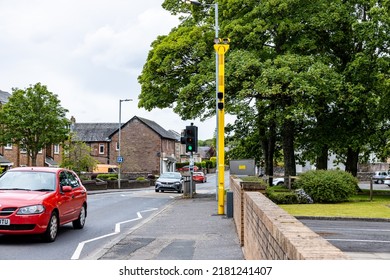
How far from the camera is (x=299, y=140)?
33656 mm

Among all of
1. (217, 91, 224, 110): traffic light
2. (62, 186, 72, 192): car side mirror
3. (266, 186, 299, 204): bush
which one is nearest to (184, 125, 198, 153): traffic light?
(266, 186, 299, 204): bush

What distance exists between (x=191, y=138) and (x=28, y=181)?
13.8m

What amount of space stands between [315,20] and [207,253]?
2188cm

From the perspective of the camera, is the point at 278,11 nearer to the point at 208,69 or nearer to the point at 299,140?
the point at 208,69

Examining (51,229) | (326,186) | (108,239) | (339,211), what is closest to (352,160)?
(326,186)

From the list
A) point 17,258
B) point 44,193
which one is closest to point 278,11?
point 44,193

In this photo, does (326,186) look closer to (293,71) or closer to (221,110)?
(293,71)

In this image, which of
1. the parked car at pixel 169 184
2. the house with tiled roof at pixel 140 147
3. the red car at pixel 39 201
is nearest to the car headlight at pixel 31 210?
the red car at pixel 39 201

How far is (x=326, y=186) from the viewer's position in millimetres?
25828

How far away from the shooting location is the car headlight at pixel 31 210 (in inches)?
444

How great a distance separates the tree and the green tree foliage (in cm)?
1420

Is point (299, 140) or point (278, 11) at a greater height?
point (278, 11)

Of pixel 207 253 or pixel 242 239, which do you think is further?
pixel 242 239

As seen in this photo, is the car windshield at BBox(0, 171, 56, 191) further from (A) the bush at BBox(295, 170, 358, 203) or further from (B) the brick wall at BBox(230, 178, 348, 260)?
(A) the bush at BBox(295, 170, 358, 203)
